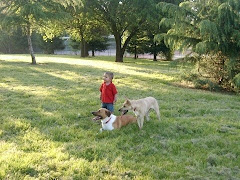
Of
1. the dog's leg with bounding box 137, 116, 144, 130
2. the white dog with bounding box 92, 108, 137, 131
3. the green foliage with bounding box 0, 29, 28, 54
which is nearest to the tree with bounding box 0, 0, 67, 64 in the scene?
the white dog with bounding box 92, 108, 137, 131

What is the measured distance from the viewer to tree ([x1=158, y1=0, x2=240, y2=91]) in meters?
9.84

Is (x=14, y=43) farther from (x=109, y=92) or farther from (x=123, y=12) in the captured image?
(x=109, y=92)

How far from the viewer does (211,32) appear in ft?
32.0

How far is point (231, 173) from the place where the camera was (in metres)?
3.77

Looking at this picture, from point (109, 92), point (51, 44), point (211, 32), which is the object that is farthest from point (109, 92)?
point (51, 44)

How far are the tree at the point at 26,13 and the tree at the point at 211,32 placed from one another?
8993 millimetres

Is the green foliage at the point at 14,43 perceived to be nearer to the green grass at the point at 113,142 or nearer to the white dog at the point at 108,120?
the green grass at the point at 113,142

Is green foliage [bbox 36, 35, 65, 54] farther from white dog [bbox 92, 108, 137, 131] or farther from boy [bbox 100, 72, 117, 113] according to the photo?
white dog [bbox 92, 108, 137, 131]

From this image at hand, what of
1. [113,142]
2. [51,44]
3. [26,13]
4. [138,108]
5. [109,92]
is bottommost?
[113,142]

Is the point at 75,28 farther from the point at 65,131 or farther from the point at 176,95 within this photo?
the point at 65,131

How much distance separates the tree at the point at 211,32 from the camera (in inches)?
388

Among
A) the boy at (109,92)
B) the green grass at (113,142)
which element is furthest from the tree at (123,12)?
the boy at (109,92)

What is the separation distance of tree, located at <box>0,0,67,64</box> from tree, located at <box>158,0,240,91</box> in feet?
29.5

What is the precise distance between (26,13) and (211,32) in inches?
472
